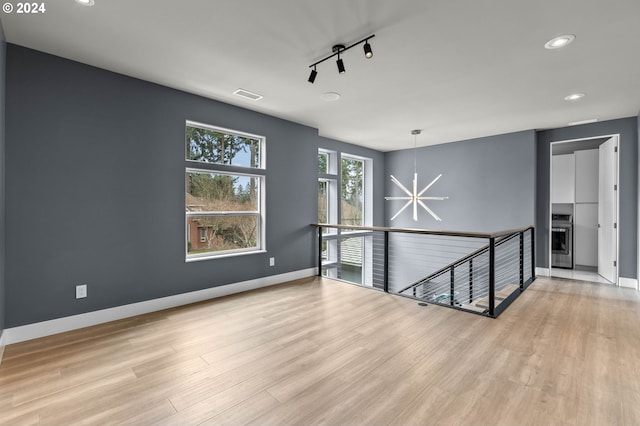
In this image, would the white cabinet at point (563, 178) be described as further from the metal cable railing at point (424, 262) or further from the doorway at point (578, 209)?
the metal cable railing at point (424, 262)

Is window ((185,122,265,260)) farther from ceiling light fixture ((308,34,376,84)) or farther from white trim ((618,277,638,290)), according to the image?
white trim ((618,277,638,290))

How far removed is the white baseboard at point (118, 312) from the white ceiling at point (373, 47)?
249 cm

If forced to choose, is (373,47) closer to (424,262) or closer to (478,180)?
(478,180)

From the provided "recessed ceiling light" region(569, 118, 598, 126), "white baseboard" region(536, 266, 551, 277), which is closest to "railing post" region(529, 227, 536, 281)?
"white baseboard" region(536, 266, 551, 277)

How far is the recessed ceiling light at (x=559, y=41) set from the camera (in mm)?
2410

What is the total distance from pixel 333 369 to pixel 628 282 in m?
5.26

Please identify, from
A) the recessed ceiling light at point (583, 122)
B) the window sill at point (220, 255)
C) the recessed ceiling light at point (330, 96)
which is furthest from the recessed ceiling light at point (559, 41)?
the window sill at point (220, 255)

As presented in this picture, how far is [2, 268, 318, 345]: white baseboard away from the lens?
8.68ft

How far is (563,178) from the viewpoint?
19.6 ft

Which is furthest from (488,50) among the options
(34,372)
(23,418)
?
(34,372)

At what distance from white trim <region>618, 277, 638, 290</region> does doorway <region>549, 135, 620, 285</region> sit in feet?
1.47

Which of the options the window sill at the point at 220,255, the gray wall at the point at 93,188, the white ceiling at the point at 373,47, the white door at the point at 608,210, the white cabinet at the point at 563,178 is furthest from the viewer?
the white cabinet at the point at 563,178

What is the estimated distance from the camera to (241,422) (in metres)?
1.66

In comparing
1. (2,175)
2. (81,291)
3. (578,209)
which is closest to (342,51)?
(2,175)
